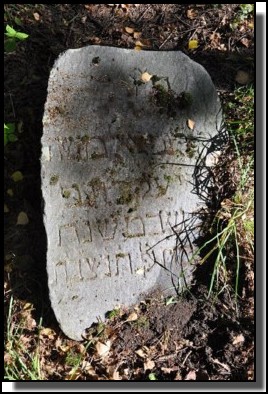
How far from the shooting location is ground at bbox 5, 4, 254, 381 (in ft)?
10.7

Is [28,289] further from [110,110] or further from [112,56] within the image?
[112,56]

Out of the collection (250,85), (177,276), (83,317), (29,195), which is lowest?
(83,317)

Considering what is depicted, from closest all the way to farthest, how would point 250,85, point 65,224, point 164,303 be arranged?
point 65,224, point 164,303, point 250,85

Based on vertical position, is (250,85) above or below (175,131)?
above

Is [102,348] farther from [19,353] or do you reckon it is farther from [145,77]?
[145,77]

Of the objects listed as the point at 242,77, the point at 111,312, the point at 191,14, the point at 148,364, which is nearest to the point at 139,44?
the point at 191,14

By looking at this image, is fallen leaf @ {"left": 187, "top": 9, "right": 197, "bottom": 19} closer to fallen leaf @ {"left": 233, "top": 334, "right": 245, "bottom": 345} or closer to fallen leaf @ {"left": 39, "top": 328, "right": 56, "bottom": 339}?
fallen leaf @ {"left": 233, "top": 334, "right": 245, "bottom": 345}

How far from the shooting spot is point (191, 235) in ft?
11.5

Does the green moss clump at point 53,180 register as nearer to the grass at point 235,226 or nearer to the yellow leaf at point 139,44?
the grass at point 235,226

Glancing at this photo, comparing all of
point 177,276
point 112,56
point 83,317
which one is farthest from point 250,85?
point 83,317

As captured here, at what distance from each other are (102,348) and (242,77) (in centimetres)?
220

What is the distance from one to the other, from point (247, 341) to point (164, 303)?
0.57 m

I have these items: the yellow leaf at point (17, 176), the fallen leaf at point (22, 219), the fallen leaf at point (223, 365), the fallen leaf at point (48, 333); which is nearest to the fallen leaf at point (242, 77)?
the yellow leaf at point (17, 176)

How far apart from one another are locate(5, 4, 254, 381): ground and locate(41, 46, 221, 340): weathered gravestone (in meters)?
0.15
